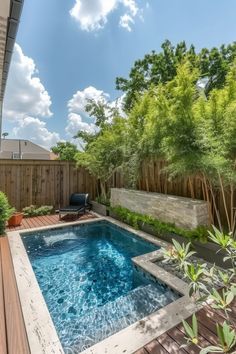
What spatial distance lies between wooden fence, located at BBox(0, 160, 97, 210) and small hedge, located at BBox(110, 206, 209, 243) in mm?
2235

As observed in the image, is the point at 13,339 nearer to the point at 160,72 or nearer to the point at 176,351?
the point at 176,351

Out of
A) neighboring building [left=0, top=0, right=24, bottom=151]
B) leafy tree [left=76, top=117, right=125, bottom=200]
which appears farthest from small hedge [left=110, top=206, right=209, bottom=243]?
neighboring building [left=0, top=0, right=24, bottom=151]

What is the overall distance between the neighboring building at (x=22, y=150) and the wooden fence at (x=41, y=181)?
15.9 m

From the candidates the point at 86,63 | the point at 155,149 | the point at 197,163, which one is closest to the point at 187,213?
the point at 197,163

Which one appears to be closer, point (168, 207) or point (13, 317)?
point (13, 317)

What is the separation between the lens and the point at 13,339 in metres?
2.15

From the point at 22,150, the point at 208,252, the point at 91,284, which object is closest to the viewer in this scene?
the point at 91,284

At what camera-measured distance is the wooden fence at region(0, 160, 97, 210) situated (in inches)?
301

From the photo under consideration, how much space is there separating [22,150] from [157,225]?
75.5 ft

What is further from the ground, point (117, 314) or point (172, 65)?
point (172, 65)

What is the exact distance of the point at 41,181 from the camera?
8.20 metres

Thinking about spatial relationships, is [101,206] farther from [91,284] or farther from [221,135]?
[221,135]

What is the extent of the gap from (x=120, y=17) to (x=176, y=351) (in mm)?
8721

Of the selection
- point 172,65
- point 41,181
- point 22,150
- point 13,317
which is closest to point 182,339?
point 13,317
